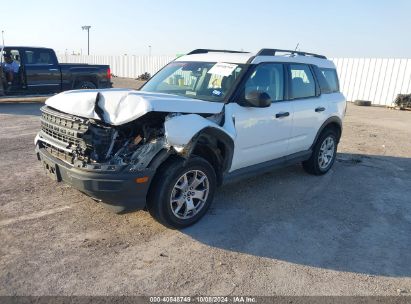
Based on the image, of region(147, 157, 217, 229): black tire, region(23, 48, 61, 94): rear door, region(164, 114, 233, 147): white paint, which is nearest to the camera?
region(164, 114, 233, 147): white paint

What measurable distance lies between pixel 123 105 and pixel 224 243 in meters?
1.71

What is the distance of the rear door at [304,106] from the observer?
536 cm

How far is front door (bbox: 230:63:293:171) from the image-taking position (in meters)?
4.46

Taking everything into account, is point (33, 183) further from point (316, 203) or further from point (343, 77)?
point (343, 77)

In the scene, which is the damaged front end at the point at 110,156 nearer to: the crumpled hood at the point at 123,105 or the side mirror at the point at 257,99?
the crumpled hood at the point at 123,105

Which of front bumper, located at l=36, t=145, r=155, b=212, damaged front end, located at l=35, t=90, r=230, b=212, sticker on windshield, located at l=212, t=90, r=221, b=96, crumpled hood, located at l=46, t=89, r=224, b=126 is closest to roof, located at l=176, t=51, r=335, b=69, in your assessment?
sticker on windshield, located at l=212, t=90, r=221, b=96

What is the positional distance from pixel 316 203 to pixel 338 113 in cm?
203

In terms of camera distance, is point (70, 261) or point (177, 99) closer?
point (70, 261)

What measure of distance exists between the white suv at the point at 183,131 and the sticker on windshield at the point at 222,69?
15 mm

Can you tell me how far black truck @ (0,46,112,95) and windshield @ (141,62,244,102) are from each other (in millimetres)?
8882

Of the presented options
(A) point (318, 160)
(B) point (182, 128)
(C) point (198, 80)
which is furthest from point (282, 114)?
(B) point (182, 128)

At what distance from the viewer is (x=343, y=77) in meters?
21.0

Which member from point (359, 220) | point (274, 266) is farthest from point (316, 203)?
point (274, 266)

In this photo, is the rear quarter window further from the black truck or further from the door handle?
the black truck
